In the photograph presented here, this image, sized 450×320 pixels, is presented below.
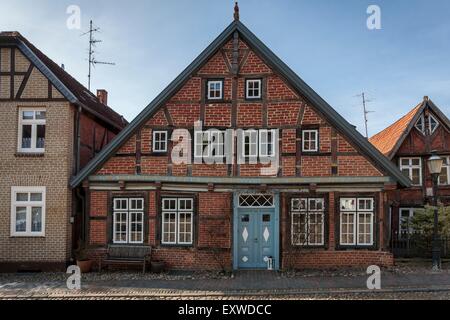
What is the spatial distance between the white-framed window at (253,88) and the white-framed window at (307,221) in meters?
3.74

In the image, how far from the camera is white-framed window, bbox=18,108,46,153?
14.6 metres

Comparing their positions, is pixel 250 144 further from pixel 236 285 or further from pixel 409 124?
pixel 409 124

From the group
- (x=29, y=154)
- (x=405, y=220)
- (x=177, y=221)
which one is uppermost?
(x=29, y=154)

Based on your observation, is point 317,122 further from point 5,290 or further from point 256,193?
point 5,290

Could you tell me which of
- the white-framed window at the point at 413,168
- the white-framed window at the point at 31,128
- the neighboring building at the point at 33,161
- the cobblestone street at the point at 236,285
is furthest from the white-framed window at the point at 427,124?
the white-framed window at the point at 31,128

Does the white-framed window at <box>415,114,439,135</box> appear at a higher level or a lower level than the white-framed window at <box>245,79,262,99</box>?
lower

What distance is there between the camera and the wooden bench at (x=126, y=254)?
541 inches

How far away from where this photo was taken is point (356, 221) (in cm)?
1388

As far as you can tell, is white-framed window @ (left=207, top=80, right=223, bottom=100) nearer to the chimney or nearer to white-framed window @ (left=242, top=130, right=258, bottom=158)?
white-framed window @ (left=242, top=130, right=258, bottom=158)

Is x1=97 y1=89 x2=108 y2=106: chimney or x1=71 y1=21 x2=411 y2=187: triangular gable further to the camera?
x1=97 y1=89 x2=108 y2=106: chimney

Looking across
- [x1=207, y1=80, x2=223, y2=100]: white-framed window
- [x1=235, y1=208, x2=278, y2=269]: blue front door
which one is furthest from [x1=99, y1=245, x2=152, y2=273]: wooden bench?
[x1=207, y1=80, x2=223, y2=100]: white-framed window

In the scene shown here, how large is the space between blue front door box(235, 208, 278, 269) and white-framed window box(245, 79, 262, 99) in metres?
3.83

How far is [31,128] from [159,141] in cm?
448

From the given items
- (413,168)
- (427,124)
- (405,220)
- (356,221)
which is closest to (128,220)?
(356,221)
